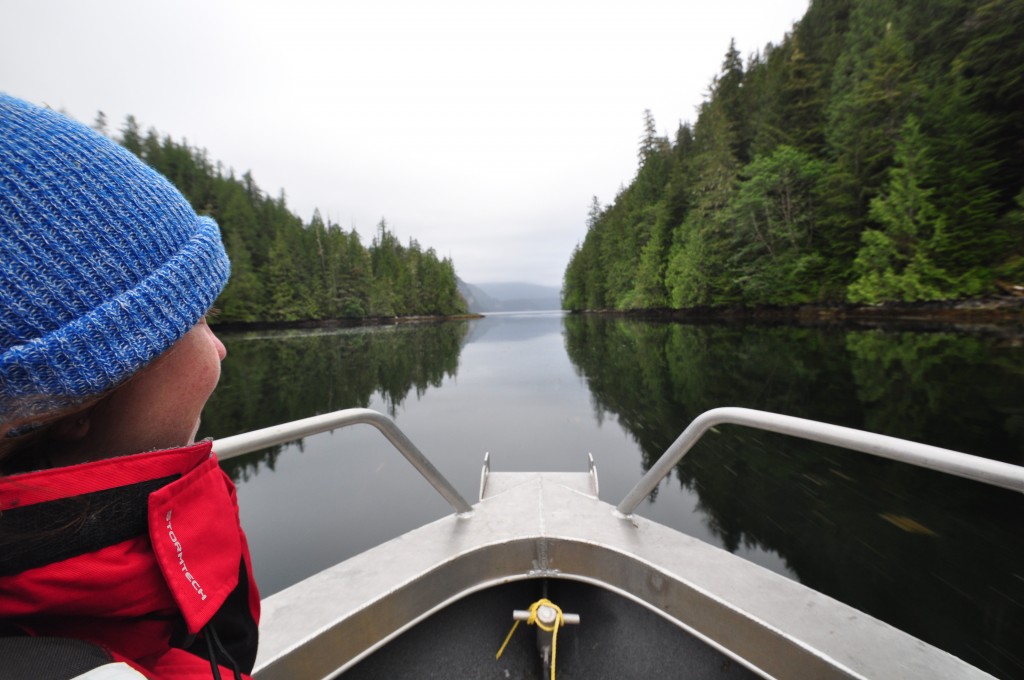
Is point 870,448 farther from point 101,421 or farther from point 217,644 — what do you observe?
point 101,421

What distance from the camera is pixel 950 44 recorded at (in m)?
17.8

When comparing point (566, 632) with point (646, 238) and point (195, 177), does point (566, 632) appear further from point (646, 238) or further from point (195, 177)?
point (195, 177)

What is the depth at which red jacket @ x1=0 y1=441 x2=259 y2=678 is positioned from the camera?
1.53 feet

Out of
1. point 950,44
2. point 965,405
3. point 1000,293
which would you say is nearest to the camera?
point 965,405

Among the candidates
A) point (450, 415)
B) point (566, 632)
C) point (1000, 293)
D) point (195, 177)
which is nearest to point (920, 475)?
point (566, 632)

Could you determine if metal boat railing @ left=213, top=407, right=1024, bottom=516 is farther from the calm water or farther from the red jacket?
the calm water

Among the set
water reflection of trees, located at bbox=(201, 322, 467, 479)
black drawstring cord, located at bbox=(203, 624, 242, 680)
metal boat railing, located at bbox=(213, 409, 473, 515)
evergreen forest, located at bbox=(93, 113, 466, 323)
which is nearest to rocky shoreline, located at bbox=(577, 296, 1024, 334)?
metal boat railing, located at bbox=(213, 409, 473, 515)

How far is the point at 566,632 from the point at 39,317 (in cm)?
223

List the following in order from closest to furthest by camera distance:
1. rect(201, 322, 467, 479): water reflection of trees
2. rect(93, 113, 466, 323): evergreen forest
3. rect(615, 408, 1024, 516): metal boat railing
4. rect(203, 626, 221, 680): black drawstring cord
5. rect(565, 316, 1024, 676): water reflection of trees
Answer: rect(203, 626, 221, 680): black drawstring cord
rect(615, 408, 1024, 516): metal boat railing
rect(565, 316, 1024, 676): water reflection of trees
rect(201, 322, 467, 479): water reflection of trees
rect(93, 113, 466, 323): evergreen forest

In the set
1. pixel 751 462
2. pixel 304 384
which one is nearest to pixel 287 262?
pixel 304 384

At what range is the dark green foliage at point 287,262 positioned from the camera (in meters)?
47.3

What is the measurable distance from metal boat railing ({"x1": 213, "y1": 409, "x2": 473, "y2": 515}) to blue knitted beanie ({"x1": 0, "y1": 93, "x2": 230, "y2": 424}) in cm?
62

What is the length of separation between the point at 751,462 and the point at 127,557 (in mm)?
6559

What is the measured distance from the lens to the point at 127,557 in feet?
1.76
